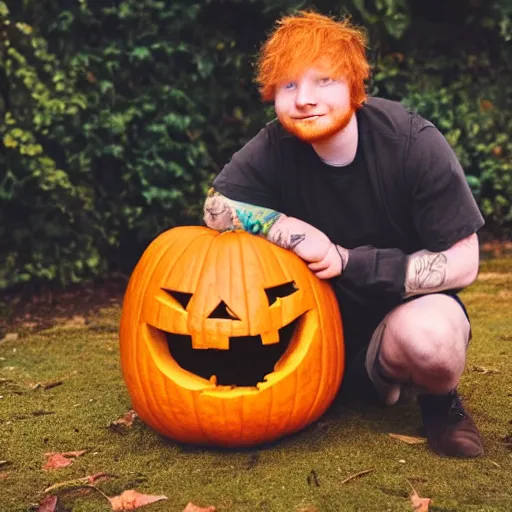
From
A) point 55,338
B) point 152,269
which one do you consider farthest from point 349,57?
point 55,338

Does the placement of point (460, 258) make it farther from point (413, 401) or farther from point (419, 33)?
point (419, 33)

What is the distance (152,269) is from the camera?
265 centimetres

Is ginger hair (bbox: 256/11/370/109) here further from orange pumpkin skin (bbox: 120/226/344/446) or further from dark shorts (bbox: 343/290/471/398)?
dark shorts (bbox: 343/290/471/398)

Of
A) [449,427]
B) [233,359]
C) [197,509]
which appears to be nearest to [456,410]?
[449,427]

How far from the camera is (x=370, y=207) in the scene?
2.71m

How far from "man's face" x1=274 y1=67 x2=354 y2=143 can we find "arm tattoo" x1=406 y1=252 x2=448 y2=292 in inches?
18.3

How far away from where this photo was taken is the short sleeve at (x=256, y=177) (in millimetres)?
2793

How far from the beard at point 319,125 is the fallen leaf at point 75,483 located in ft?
3.70

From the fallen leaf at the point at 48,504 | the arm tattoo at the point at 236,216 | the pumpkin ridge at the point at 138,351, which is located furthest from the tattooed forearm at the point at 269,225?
the fallen leaf at the point at 48,504

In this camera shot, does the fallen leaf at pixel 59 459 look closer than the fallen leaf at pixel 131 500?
No

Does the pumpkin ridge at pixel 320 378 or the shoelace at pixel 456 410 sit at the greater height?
the pumpkin ridge at pixel 320 378

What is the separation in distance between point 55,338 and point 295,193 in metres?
1.79

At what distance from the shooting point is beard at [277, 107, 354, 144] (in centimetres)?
254

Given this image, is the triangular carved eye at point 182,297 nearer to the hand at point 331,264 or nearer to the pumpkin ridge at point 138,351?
the pumpkin ridge at point 138,351
